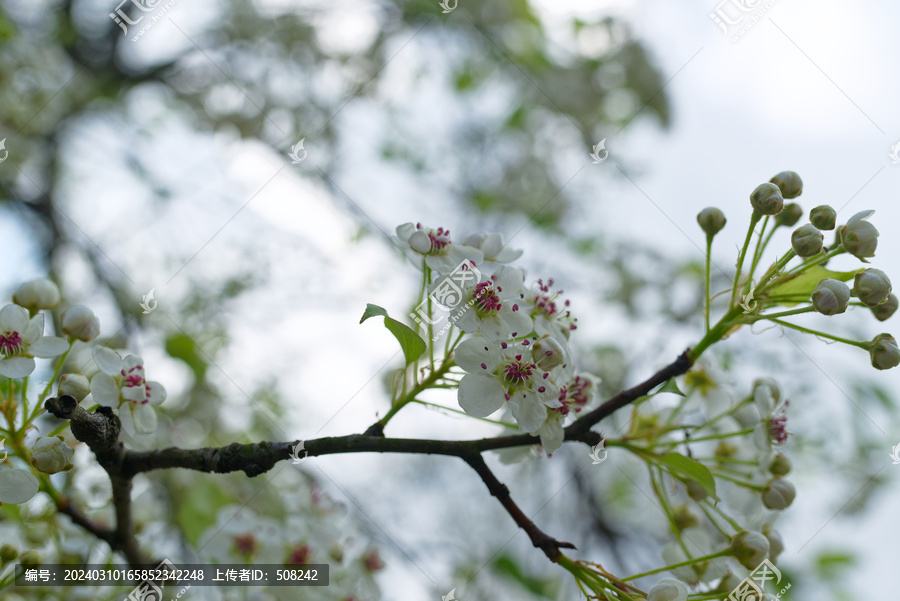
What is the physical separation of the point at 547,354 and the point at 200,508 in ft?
4.64

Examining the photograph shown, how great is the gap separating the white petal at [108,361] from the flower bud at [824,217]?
1.18 metres

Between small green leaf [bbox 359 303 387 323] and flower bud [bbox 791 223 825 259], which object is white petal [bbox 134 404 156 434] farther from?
flower bud [bbox 791 223 825 259]

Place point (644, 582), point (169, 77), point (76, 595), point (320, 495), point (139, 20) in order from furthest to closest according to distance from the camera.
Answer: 1. point (169, 77)
2. point (139, 20)
3. point (644, 582)
4. point (320, 495)
5. point (76, 595)

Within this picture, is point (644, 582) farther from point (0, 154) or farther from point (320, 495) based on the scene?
point (0, 154)

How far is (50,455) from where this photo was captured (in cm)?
100

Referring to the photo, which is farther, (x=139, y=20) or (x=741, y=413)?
(x=139, y=20)

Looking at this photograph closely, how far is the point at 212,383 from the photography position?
106 inches

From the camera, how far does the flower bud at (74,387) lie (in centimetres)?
103

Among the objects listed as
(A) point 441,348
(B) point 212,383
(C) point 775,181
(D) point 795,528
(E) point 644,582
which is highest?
(C) point 775,181

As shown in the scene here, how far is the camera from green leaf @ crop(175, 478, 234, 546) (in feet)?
6.40

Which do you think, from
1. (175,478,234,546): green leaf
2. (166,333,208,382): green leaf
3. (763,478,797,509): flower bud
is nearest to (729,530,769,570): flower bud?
(763,478,797,509): flower bud

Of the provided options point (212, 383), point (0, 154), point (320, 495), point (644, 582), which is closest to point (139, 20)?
point (0, 154)

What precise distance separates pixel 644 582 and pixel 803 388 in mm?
1030

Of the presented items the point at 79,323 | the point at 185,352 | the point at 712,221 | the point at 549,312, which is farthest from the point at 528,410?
the point at 185,352
